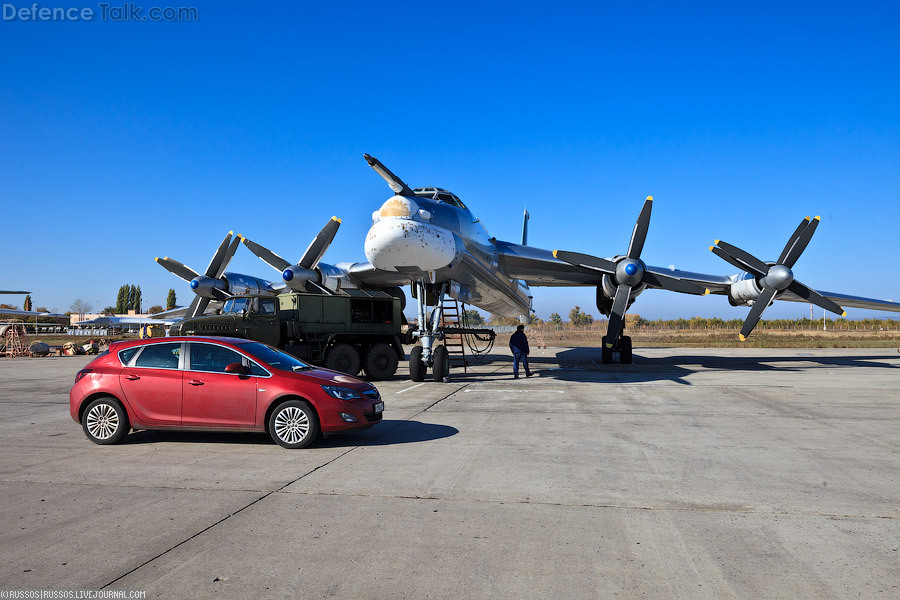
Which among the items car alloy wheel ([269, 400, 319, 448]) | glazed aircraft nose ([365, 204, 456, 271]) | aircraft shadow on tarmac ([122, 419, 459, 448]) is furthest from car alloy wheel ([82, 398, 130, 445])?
glazed aircraft nose ([365, 204, 456, 271])

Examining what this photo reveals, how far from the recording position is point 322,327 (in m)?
15.1

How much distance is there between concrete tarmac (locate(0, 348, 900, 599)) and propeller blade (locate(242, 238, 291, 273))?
44.4 ft

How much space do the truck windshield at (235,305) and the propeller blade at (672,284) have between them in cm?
1268

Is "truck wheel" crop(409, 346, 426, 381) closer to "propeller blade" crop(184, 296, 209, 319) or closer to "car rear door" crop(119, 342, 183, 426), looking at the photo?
"car rear door" crop(119, 342, 183, 426)

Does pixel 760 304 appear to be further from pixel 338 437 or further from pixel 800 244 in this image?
pixel 338 437

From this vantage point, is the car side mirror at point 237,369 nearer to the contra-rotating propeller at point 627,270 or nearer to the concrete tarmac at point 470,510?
the concrete tarmac at point 470,510

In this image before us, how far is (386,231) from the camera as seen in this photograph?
42.9ft

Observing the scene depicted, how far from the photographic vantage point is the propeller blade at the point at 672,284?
62.5ft

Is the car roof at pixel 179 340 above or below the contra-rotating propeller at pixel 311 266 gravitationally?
below

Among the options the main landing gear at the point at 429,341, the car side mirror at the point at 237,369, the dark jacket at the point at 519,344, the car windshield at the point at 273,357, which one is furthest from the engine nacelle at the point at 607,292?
the car side mirror at the point at 237,369

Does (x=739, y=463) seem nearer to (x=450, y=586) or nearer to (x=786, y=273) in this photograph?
(x=450, y=586)

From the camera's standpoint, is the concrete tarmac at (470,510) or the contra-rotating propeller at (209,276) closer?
the concrete tarmac at (470,510)

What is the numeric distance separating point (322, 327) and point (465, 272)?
174 inches

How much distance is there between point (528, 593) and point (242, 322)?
40.9 ft
